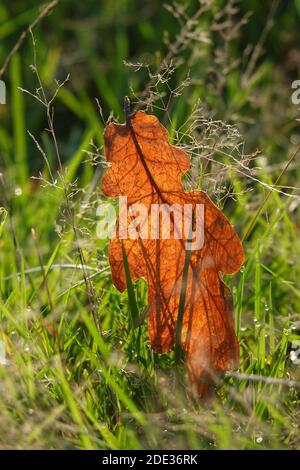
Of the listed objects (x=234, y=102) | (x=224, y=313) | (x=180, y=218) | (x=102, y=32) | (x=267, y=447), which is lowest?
(x=267, y=447)

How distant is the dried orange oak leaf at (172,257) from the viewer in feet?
4.98

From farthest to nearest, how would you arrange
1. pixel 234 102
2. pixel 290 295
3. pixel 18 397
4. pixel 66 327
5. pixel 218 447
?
pixel 234 102 → pixel 290 295 → pixel 66 327 → pixel 18 397 → pixel 218 447

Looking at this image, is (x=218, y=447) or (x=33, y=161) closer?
(x=218, y=447)

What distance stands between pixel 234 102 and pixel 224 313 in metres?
1.37

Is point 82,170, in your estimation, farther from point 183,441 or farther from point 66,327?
point 183,441

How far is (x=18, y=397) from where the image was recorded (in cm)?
153

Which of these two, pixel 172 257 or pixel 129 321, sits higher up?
pixel 172 257

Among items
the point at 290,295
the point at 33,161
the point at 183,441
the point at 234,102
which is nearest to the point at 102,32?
the point at 33,161

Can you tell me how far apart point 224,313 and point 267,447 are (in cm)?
26

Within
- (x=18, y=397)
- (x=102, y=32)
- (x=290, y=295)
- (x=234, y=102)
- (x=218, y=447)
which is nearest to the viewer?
(x=218, y=447)

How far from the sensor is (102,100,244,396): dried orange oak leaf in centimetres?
152

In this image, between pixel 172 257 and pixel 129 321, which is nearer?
pixel 172 257

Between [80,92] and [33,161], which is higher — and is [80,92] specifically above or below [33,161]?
above

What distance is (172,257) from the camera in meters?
1.57
